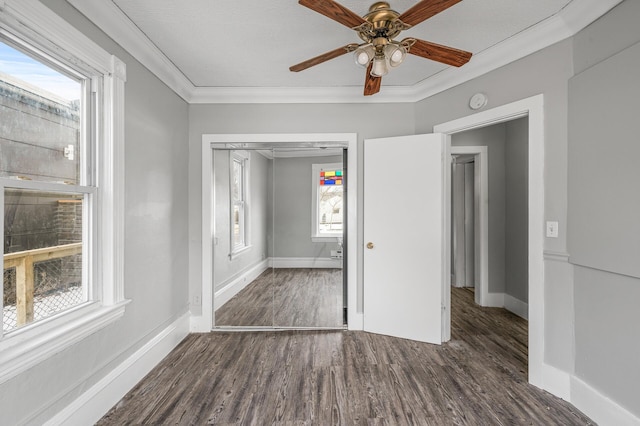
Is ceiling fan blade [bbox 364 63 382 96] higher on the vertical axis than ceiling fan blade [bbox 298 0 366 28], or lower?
lower

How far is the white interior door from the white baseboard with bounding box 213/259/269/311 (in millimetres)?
1183

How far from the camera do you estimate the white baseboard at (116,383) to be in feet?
5.39

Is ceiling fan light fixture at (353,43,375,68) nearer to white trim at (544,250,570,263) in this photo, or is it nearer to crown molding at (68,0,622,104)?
crown molding at (68,0,622,104)

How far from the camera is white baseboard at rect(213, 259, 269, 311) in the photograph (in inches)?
129

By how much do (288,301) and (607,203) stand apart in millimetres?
2782

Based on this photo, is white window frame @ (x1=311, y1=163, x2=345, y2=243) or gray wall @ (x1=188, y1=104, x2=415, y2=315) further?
white window frame @ (x1=311, y1=163, x2=345, y2=243)

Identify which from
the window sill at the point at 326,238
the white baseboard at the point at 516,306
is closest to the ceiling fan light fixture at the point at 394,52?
the window sill at the point at 326,238

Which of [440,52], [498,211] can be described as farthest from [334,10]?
[498,211]

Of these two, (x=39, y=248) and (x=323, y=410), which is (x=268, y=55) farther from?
(x=323, y=410)

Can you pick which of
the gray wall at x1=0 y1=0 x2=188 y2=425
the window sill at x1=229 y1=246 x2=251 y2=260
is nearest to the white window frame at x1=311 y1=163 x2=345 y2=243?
the window sill at x1=229 y1=246 x2=251 y2=260

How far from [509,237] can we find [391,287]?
6.15 ft

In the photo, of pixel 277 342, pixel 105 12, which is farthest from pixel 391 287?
pixel 105 12

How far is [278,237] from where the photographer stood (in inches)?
130

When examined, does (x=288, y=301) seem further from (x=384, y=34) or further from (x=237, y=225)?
(x=384, y=34)
